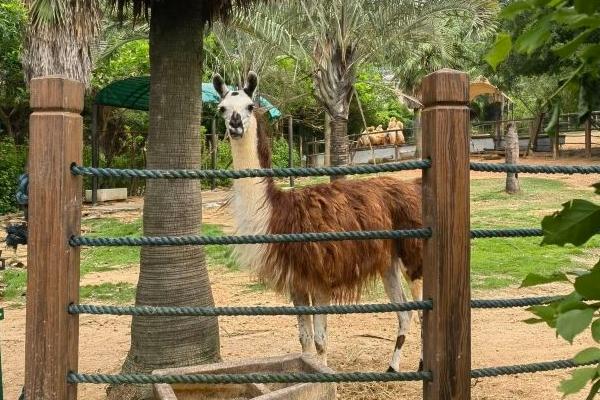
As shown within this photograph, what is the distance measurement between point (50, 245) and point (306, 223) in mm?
2997

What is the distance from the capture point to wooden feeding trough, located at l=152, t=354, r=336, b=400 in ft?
12.2

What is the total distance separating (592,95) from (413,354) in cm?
501

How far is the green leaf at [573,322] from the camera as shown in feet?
3.66

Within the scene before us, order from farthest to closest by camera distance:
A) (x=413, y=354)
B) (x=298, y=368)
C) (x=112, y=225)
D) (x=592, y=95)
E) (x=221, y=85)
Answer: (x=112, y=225)
(x=413, y=354)
(x=221, y=85)
(x=298, y=368)
(x=592, y=95)

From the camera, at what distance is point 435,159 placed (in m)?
2.06

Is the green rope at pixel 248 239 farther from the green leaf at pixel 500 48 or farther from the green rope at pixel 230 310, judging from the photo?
the green leaf at pixel 500 48

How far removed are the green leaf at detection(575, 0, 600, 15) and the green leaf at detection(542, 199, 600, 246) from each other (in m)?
0.33

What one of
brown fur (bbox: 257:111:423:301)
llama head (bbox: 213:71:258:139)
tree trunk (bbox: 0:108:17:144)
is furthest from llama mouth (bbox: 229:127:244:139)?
tree trunk (bbox: 0:108:17:144)

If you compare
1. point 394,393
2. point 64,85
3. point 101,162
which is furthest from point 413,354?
point 101,162

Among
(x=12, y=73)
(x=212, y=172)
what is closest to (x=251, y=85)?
(x=212, y=172)

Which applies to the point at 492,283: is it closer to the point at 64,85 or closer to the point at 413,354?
the point at 413,354

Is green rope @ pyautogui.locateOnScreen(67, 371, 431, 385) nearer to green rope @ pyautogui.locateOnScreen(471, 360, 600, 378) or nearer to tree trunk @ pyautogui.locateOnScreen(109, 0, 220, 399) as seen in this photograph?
green rope @ pyautogui.locateOnScreen(471, 360, 600, 378)

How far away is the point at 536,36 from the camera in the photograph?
1.12 m

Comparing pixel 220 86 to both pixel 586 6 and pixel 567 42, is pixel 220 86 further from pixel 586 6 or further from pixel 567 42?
pixel 586 6
